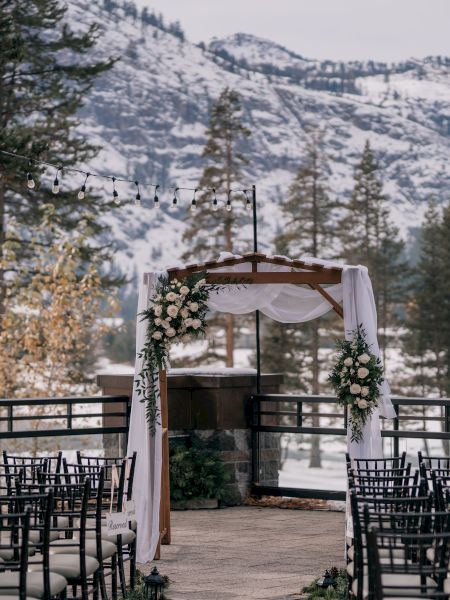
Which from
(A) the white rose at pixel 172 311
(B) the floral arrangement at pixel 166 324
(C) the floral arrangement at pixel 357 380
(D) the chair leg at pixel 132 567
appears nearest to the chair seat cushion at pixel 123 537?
(D) the chair leg at pixel 132 567

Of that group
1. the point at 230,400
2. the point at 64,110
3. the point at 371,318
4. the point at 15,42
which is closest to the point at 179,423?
the point at 230,400

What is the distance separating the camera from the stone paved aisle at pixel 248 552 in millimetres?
7746

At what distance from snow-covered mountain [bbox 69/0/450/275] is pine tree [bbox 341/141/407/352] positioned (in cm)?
7852

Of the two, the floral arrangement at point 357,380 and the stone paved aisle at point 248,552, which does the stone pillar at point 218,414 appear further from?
the floral arrangement at point 357,380

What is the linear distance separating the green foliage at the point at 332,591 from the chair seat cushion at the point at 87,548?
4.05 ft

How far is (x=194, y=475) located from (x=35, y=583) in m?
5.69

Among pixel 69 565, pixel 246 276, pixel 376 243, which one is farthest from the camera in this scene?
pixel 376 243

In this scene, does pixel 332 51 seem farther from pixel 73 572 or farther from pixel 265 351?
pixel 73 572

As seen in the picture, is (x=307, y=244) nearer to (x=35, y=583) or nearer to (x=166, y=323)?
(x=166, y=323)

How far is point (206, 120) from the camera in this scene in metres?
146

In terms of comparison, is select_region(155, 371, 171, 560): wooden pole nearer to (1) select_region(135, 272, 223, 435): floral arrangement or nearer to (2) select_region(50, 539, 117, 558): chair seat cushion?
(1) select_region(135, 272, 223, 435): floral arrangement

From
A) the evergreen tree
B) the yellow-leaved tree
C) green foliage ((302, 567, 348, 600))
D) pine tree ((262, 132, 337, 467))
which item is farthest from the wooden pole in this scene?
the evergreen tree

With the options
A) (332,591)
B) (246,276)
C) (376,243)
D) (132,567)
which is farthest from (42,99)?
(376,243)

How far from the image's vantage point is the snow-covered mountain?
5374 inches
